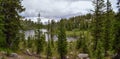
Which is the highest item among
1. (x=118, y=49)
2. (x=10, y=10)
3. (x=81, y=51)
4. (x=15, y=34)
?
(x=10, y=10)

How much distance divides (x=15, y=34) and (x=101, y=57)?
17892 mm

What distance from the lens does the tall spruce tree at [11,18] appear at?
40.8m

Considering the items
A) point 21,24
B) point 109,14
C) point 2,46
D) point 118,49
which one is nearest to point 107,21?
point 109,14

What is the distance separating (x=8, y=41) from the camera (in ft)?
137

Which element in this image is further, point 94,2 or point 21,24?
point 21,24

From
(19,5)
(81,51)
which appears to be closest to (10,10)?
(19,5)

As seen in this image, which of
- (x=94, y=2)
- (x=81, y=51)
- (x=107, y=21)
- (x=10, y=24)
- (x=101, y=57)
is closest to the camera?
(x=101, y=57)

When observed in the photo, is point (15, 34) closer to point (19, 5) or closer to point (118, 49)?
point (19, 5)

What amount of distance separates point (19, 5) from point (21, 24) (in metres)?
3.53

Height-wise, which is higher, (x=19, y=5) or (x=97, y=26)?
(x=19, y=5)

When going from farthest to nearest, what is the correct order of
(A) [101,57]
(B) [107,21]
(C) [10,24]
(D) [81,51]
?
(D) [81,51], (B) [107,21], (C) [10,24], (A) [101,57]

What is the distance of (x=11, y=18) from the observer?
1622 inches

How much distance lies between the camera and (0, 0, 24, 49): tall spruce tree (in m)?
40.8

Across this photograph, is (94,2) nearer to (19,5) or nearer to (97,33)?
(97,33)
